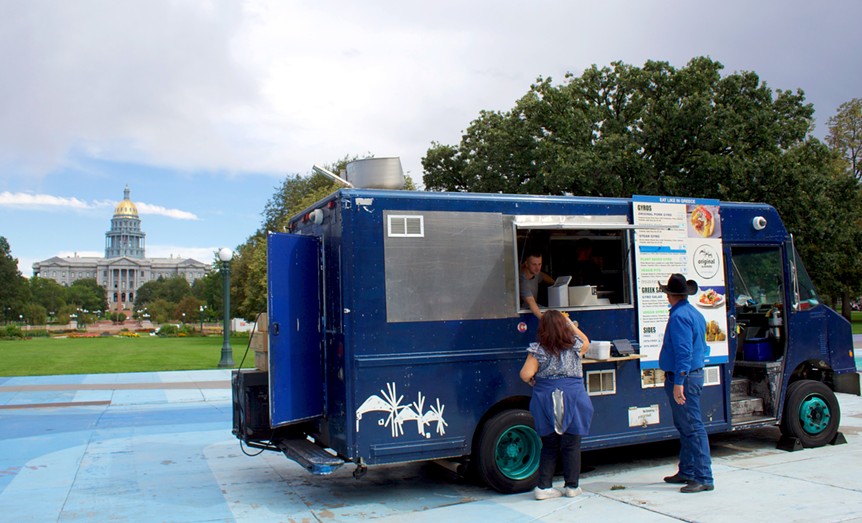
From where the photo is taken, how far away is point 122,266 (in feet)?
549

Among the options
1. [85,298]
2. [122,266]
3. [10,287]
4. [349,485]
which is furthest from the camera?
[122,266]

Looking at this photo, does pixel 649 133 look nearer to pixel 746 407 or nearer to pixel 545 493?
pixel 746 407

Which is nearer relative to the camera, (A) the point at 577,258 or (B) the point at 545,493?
(B) the point at 545,493

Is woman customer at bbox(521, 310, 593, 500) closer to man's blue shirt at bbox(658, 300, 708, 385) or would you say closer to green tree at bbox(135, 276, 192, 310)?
man's blue shirt at bbox(658, 300, 708, 385)

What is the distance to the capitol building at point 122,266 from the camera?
16700 centimetres

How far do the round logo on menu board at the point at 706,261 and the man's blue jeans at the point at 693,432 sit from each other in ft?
5.22

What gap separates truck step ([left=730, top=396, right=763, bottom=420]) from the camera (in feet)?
25.9

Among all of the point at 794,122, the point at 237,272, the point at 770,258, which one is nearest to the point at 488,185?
the point at 794,122

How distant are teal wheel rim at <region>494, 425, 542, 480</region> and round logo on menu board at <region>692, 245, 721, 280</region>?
105 inches

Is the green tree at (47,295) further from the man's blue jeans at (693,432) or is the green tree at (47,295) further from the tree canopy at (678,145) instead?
the man's blue jeans at (693,432)

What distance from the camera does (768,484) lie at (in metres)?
6.50

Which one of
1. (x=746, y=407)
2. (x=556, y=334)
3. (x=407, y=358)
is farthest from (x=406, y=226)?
(x=746, y=407)

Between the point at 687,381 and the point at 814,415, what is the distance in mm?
2937

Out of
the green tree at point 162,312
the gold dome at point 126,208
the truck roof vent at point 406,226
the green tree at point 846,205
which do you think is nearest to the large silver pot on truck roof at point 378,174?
the truck roof vent at point 406,226
